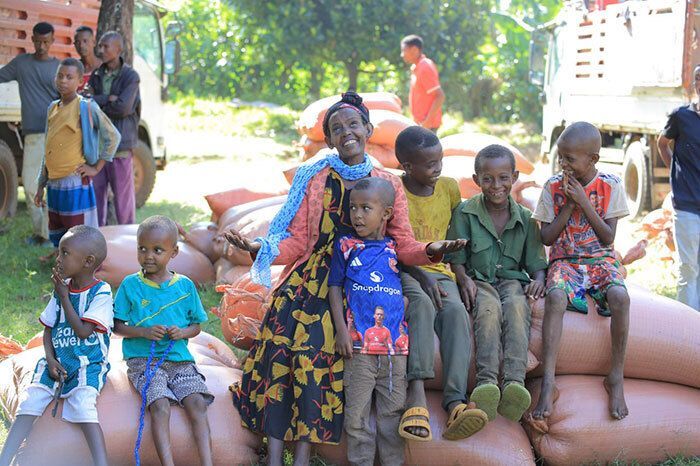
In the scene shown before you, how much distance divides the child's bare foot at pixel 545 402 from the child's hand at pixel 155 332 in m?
1.45

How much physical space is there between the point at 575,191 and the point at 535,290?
43cm

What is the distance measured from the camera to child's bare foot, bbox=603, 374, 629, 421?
3721 millimetres

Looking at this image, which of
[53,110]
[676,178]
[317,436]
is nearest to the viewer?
Result: [317,436]

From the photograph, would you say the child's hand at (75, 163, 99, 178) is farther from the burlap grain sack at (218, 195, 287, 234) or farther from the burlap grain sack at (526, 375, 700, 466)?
the burlap grain sack at (526, 375, 700, 466)

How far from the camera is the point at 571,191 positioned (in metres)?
3.90

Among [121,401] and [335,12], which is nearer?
[121,401]

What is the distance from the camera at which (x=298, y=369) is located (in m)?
3.61

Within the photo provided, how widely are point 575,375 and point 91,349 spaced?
1.91 metres

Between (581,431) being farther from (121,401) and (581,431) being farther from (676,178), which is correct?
(676,178)

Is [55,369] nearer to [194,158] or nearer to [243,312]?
[243,312]

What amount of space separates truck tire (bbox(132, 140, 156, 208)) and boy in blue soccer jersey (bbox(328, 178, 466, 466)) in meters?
6.81

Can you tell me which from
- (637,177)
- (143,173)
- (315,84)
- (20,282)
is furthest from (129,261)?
(315,84)

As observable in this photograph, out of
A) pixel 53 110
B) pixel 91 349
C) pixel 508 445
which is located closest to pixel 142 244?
pixel 91 349

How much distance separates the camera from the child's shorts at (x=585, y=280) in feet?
12.7
